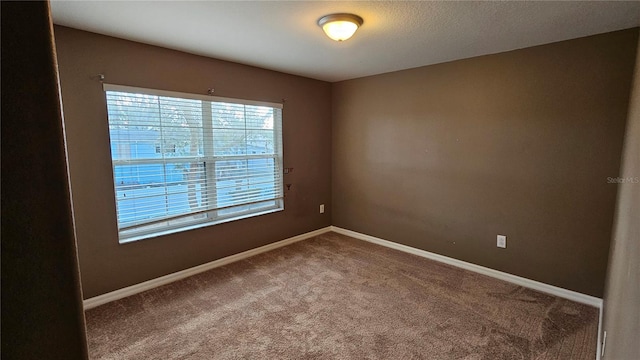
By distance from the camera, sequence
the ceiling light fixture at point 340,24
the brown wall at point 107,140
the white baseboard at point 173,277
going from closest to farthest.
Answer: the ceiling light fixture at point 340,24
the brown wall at point 107,140
the white baseboard at point 173,277

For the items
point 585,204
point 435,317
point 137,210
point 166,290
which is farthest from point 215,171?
point 585,204

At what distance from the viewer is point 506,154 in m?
2.90

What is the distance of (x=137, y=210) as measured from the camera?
2750mm

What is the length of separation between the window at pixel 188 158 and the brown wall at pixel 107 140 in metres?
0.08

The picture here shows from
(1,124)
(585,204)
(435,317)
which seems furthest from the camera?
(585,204)

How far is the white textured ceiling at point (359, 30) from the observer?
192 centimetres

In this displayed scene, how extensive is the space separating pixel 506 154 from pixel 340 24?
2019 mm

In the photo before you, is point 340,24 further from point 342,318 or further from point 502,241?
point 502,241

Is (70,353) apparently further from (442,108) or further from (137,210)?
(442,108)

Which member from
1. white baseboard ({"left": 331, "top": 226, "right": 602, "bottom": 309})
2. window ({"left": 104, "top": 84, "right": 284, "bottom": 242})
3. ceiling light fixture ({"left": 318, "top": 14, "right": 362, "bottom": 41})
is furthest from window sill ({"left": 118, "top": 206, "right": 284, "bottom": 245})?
ceiling light fixture ({"left": 318, "top": 14, "right": 362, "bottom": 41})

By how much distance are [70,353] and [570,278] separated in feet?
11.1

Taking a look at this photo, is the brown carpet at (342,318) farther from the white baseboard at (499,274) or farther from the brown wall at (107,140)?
the brown wall at (107,140)

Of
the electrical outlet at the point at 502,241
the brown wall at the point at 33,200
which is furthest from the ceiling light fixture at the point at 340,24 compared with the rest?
the electrical outlet at the point at 502,241

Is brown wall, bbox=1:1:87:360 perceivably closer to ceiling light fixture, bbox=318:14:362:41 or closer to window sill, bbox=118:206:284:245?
ceiling light fixture, bbox=318:14:362:41
